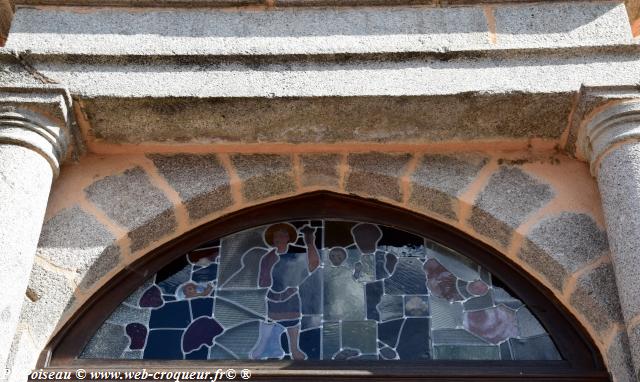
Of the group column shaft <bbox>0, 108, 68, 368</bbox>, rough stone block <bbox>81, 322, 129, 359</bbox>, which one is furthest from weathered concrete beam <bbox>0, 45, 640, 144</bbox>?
rough stone block <bbox>81, 322, 129, 359</bbox>

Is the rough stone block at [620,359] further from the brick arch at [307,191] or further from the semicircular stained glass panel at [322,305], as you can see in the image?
the semicircular stained glass panel at [322,305]

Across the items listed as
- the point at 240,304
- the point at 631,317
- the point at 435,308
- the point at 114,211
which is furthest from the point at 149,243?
the point at 631,317

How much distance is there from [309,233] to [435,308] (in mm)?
665

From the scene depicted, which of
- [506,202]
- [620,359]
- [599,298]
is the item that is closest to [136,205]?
[506,202]

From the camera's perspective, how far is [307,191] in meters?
4.55

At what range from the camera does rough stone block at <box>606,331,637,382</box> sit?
3705 mm

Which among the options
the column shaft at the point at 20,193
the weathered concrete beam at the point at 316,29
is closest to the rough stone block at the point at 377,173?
the weathered concrete beam at the point at 316,29

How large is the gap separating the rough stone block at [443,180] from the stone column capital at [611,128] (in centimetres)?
48

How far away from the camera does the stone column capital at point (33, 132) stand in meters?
4.07

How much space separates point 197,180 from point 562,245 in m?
1.55

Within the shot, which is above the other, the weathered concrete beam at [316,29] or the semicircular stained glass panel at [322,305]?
the weathered concrete beam at [316,29]

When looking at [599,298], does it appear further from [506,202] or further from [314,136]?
[314,136]

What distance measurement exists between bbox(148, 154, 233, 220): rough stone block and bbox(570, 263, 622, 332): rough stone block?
152cm

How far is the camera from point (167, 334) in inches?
163
